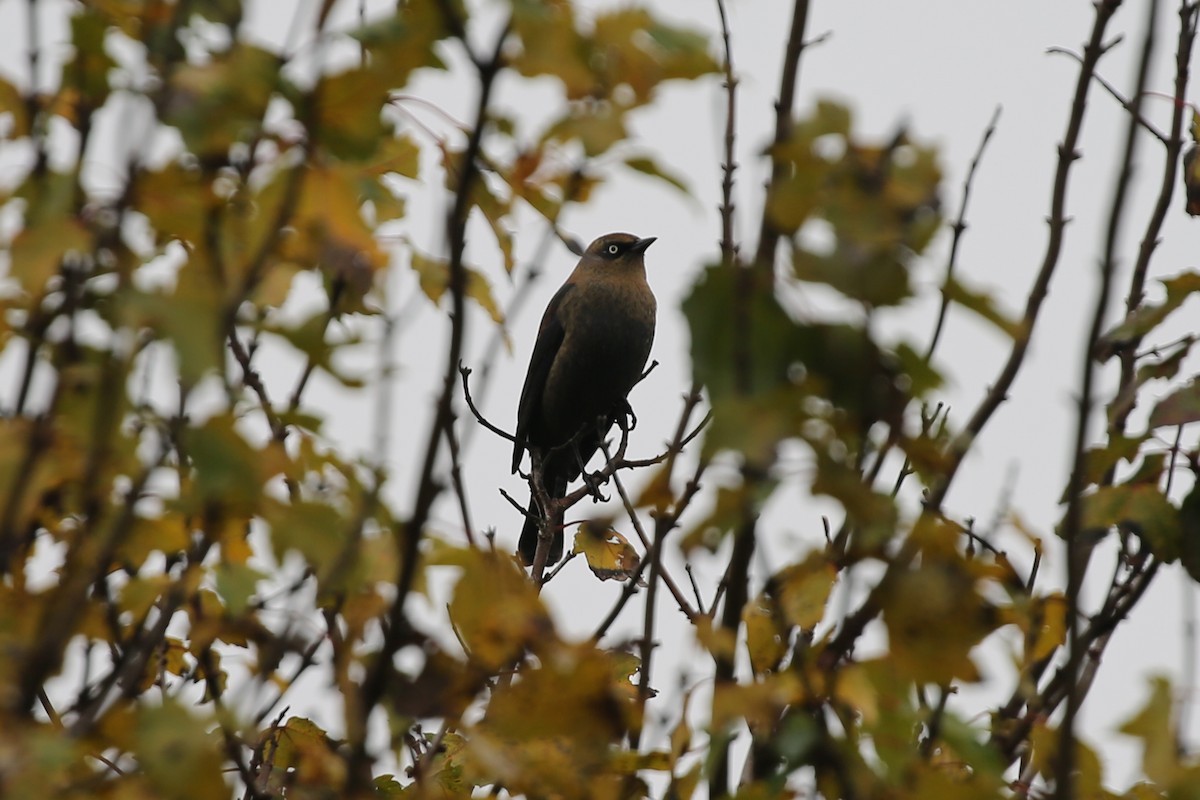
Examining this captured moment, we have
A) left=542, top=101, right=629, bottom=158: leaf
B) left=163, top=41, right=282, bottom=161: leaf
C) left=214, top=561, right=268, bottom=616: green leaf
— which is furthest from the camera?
left=214, top=561, right=268, bottom=616: green leaf

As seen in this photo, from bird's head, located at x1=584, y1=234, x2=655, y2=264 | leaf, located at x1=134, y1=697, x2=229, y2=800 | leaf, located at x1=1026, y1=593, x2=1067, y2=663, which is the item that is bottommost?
leaf, located at x1=134, y1=697, x2=229, y2=800

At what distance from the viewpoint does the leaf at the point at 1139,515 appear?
239 cm

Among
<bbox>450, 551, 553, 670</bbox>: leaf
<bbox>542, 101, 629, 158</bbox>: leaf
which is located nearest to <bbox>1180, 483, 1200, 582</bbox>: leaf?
<bbox>450, 551, 553, 670</bbox>: leaf

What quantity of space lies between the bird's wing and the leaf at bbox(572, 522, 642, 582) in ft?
10.5

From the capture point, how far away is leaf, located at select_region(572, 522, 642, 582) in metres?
4.19

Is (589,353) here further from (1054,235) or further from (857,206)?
(857,206)

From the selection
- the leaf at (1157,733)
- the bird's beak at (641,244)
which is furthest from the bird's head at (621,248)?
the leaf at (1157,733)

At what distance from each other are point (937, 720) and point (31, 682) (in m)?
1.30

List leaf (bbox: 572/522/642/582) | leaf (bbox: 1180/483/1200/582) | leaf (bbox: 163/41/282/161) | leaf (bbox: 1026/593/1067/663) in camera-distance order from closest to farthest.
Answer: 1. leaf (bbox: 163/41/282/161)
2. leaf (bbox: 1026/593/1067/663)
3. leaf (bbox: 1180/483/1200/582)
4. leaf (bbox: 572/522/642/582)

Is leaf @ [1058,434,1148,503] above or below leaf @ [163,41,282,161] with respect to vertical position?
above

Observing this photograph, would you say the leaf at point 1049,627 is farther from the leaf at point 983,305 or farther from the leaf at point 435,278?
the leaf at point 435,278

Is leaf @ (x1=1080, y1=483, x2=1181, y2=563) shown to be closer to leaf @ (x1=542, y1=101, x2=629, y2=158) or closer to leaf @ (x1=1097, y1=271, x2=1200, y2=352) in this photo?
leaf @ (x1=1097, y1=271, x2=1200, y2=352)

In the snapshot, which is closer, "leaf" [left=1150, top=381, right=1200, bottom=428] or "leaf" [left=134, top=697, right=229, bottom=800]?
"leaf" [left=134, top=697, right=229, bottom=800]

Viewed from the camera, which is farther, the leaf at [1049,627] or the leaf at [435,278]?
the leaf at [435,278]
